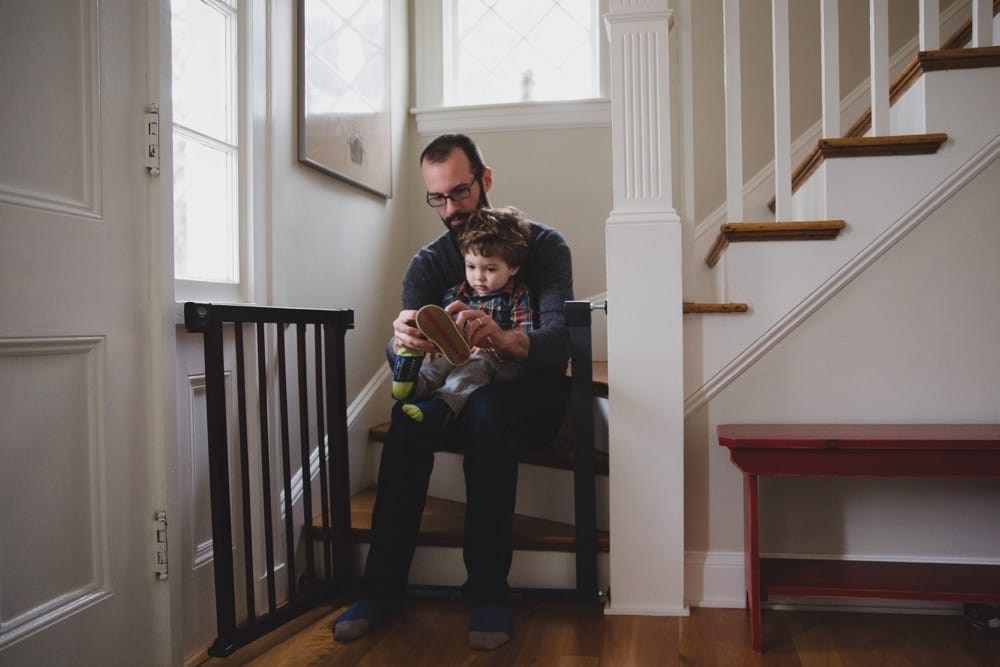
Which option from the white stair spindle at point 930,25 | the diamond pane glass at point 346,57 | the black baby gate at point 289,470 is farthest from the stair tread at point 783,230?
the diamond pane glass at point 346,57

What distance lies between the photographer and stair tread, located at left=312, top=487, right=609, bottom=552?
1.80 meters

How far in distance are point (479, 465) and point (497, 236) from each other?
1.90ft

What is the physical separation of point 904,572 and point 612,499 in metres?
0.68

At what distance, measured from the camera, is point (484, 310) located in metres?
1.86

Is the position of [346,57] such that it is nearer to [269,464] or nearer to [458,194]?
[458,194]

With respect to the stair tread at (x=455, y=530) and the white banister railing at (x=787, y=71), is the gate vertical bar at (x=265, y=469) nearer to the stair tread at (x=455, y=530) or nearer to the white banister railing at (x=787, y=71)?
the stair tread at (x=455, y=530)

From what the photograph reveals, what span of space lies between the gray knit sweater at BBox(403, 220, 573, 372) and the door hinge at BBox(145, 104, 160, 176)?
744 mm

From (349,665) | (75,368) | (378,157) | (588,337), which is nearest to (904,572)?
(588,337)

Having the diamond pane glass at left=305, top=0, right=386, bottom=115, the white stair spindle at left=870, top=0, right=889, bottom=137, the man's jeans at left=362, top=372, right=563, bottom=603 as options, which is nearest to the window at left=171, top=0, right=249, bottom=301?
the diamond pane glass at left=305, top=0, right=386, bottom=115

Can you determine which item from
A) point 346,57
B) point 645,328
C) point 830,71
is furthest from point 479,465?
point 346,57

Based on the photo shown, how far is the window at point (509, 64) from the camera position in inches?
111

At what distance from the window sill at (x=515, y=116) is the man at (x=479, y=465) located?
1.19 m

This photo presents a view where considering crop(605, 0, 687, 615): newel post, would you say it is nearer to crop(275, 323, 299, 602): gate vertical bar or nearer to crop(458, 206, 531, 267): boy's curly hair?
crop(458, 206, 531, 267): boy's curly hair

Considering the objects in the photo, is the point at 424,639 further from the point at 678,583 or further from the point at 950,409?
the point at 950,409
